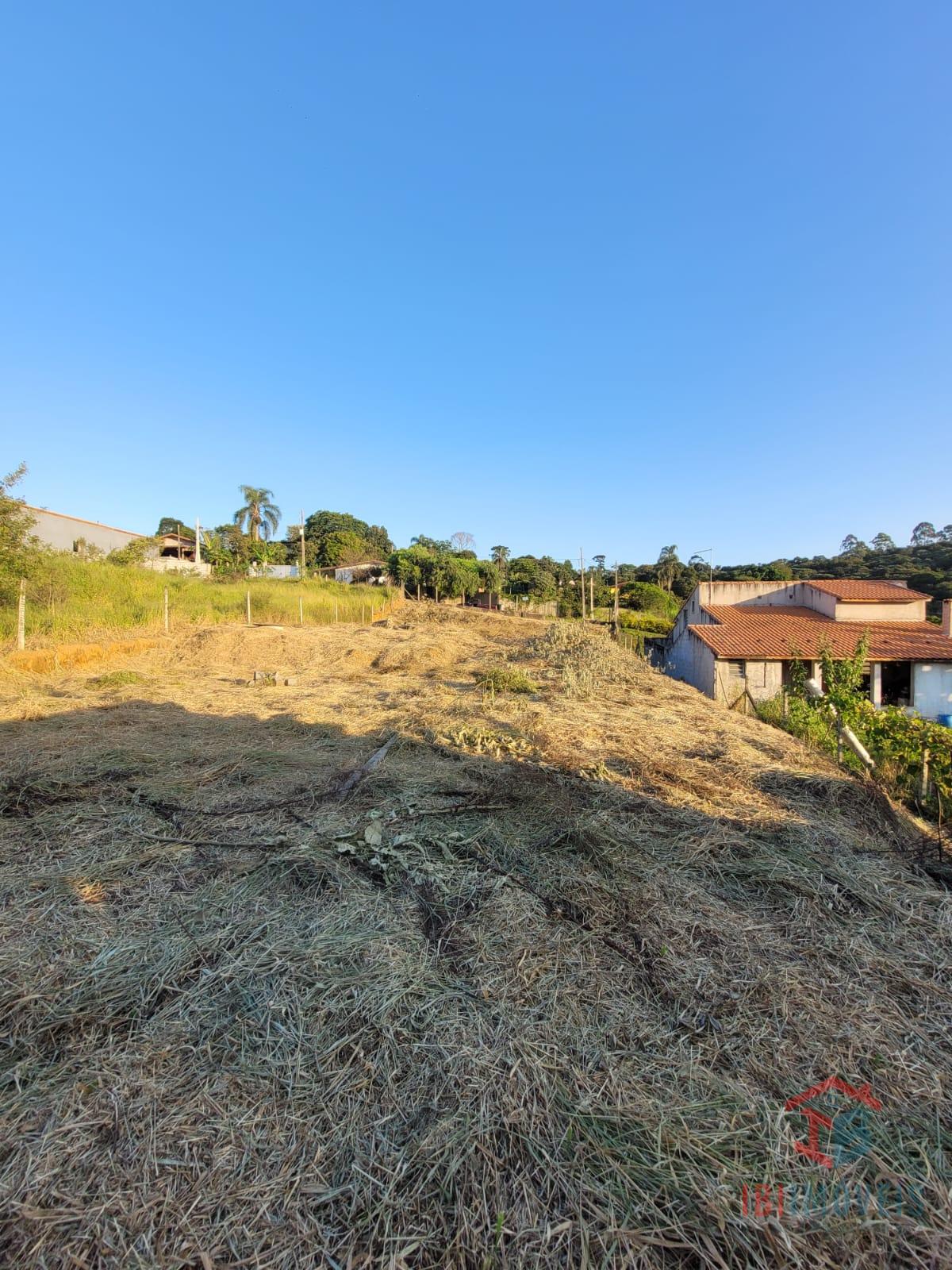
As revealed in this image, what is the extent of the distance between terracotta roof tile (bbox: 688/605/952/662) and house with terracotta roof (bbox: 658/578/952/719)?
0.10 feet

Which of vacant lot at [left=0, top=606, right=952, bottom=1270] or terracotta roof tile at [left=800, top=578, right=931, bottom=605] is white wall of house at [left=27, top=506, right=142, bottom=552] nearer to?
vacant lot at [left=0, top=606, right=952, bottom=1270]

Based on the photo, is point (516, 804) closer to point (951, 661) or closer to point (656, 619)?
point (951, 661)

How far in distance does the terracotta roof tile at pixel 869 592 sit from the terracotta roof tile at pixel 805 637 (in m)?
0.92

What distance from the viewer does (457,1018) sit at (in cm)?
177

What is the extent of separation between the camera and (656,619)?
3425cm

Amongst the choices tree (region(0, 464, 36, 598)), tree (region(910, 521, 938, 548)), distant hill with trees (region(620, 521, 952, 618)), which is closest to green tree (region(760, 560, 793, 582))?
distant hill with trees (region(620, 521, 952, 618))

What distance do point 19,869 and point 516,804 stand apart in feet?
9.75

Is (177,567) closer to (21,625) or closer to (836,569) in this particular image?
(21,625)

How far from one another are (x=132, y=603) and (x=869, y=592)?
87.1 ft

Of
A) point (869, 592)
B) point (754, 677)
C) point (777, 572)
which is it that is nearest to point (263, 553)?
point (754, 677)

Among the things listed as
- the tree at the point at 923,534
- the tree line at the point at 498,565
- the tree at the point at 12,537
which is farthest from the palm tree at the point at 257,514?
the tree at the point at 923,534

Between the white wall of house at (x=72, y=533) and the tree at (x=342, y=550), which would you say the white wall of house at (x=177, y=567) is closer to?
the white wall of house at (x=72, y=533)

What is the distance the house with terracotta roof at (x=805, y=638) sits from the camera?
16141mm

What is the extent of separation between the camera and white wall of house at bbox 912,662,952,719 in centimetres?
1603
